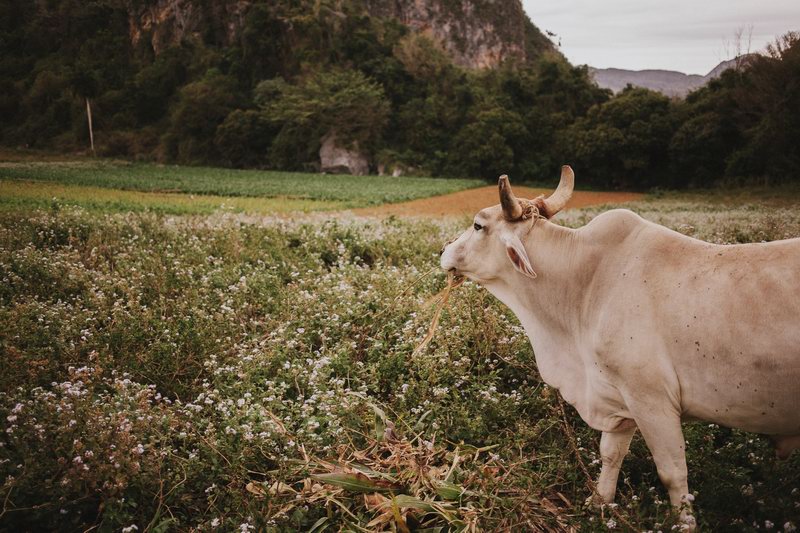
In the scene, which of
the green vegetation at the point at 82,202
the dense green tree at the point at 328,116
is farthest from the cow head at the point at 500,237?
the dense green tree at the point at 328,116

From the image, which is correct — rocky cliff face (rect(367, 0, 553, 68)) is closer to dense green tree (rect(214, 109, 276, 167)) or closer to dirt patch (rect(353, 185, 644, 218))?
dense green tree (rect(214, 109, 276, 167))

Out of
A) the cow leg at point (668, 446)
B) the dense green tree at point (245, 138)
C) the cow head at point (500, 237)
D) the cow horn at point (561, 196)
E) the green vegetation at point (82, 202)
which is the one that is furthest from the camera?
the dense green tree at point (245, 138)

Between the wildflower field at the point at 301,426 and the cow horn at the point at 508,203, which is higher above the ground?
the cow horn at the point at 508,203

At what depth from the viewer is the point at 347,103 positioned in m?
59.6

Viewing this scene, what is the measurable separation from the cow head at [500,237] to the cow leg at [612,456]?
129cm

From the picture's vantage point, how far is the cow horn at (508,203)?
372 cm

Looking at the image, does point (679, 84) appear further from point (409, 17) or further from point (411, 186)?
point (409, 17)

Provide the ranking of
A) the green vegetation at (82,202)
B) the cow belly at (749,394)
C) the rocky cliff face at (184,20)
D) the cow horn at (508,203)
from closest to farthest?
the cow belly at (749,394) < the cow horn at (508,203) < the green vegetation at (82,202) < the rocky cliff face at (184,20)

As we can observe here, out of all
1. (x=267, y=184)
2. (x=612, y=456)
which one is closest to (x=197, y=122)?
(x=267, y=184)

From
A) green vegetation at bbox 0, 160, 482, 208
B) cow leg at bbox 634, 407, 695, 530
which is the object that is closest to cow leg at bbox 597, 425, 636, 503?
cow leg at bbox 634, 407, 695, 530

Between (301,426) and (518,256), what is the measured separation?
2.19m

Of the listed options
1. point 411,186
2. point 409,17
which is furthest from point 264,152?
point 409,17

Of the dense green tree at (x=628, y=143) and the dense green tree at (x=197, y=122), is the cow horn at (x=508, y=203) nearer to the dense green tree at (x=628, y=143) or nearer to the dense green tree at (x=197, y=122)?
the dense green tree at (x=628, y=143)

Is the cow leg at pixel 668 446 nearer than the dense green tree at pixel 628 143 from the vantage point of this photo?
Yes
